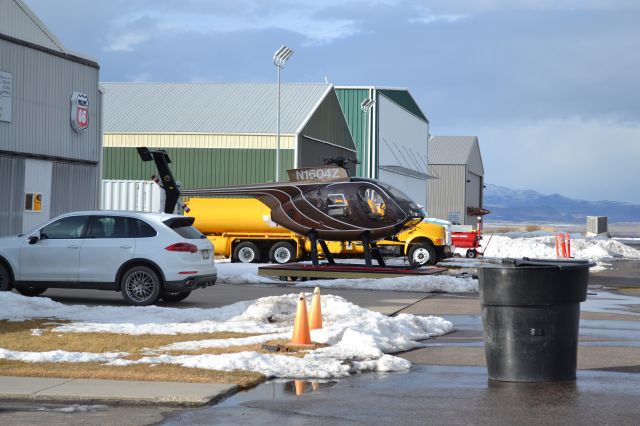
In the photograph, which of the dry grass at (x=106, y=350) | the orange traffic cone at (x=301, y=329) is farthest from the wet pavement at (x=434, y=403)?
the orange traffic cone at (x=301, y=329)

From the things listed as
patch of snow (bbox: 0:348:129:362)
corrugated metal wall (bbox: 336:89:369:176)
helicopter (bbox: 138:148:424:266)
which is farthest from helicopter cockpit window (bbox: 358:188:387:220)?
corrugated metal wall (bbox: 336:89:369:176)

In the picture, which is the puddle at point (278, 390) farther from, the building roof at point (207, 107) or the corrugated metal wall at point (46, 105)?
the building roof at point (207, 107)

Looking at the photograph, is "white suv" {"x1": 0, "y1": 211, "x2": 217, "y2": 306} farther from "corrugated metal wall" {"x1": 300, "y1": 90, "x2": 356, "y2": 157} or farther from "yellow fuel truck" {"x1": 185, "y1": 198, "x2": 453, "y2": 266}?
"corrugated metal wall" {"x1": 300, "y1": 90, "x2": 356, "y2": 157}

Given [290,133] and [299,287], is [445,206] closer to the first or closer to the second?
[290,133]

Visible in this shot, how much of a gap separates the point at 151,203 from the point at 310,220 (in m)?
16.6

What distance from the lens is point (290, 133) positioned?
5025 centimetres

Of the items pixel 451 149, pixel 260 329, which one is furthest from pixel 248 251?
pixel 451 149

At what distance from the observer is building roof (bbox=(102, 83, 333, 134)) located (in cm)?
5144

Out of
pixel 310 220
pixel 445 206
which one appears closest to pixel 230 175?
pixel 310 220

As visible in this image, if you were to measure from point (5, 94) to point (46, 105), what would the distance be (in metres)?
1.86

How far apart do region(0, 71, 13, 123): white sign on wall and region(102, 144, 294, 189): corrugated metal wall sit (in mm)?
22862

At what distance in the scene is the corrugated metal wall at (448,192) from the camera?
99.1 meters

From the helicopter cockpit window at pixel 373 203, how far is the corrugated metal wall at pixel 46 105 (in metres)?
8.45

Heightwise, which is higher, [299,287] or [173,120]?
[173,120]
